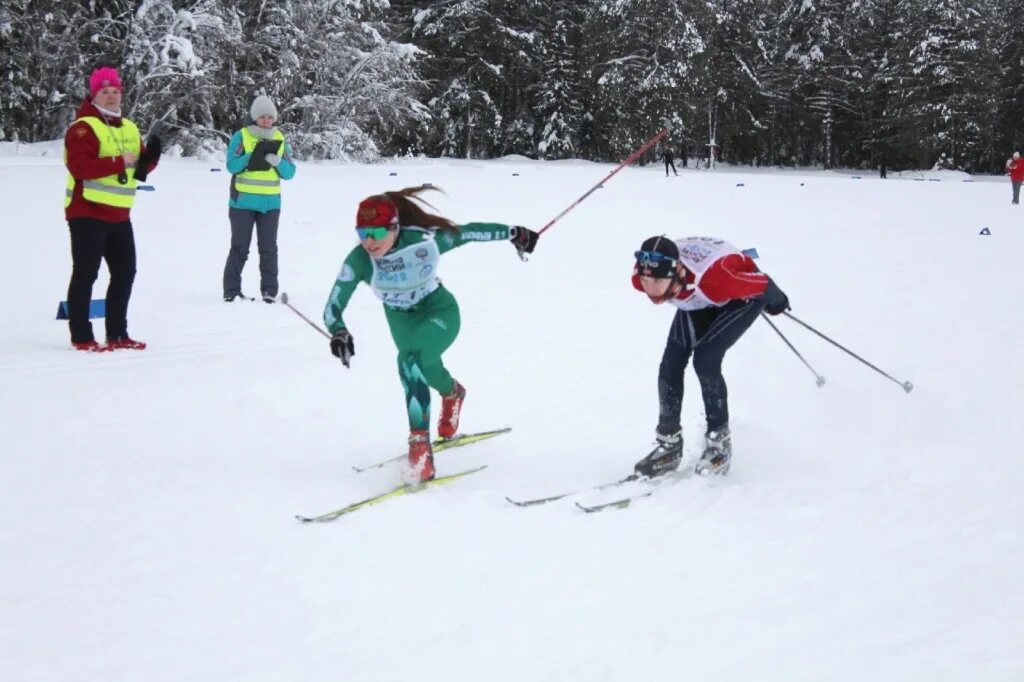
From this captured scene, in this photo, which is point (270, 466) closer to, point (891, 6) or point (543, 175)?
point (543, 175)

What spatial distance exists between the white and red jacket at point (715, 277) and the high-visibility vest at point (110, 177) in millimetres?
4364

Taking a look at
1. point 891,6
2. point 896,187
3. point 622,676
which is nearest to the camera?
point 622,676

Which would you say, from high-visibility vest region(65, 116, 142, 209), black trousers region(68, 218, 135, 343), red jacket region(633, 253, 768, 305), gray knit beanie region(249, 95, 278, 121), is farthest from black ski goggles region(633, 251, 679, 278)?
gray knit beanie region(249, 95, 278, 121)

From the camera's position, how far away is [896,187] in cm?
2842

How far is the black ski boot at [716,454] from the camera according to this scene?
4.75 meters

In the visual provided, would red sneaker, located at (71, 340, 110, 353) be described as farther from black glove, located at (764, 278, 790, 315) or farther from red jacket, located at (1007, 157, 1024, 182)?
red jacket, located at (1007, 157, 1024, 182)

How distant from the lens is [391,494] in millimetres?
4402

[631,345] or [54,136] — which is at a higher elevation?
[54,136]

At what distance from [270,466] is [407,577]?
1.71 meters

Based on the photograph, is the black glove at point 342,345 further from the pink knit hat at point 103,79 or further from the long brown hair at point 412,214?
the pink knit hat at point 103,79

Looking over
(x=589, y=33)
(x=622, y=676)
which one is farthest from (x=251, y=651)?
(x=589, y=33)

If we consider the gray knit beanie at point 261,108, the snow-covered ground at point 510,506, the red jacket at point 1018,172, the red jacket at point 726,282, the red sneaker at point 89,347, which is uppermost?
the red jacket at point 1018,172

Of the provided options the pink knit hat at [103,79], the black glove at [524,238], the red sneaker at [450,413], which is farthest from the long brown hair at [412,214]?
the pink knit hat at [103,79]

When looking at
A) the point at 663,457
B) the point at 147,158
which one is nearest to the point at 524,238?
the point at 663,457
